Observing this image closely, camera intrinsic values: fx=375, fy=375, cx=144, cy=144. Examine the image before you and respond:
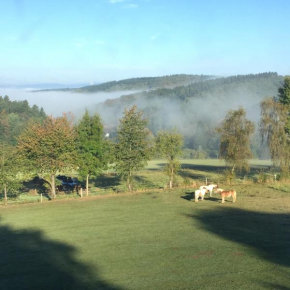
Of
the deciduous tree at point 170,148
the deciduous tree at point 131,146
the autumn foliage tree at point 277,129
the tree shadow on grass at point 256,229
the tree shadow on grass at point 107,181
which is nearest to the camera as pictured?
the tree shadow on grass at point 256,229

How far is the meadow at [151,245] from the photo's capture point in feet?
44.3

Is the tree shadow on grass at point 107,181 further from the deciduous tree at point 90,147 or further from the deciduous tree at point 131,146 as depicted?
the deciduous tree at point 131,146

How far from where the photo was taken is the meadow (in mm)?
13492

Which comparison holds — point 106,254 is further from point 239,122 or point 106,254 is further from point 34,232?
point 239,122

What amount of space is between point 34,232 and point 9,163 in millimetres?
16480

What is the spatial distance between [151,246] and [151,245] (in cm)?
17

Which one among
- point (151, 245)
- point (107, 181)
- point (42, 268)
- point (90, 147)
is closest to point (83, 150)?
point (90, 147)

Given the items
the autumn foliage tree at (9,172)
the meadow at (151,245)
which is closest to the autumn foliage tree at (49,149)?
the autumn foliage tree at (9,172)

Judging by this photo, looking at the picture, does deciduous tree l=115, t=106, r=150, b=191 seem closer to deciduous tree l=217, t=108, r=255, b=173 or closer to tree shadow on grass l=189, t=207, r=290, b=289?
deciduous tree l=217, t=108, r=255, b=173

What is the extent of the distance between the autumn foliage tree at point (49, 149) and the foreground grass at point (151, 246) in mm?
8949

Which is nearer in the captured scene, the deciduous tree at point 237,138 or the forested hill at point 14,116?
the deciduous tree at point 237,138

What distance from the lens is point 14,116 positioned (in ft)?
461

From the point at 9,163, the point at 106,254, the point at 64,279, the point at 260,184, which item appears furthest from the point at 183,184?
the point at 64,279

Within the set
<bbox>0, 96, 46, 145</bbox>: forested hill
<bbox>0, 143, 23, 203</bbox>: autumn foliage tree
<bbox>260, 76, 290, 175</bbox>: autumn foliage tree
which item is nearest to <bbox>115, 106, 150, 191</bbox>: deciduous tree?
<bbox>0, 143, 23, 203</bbox>: autumn foliage tree
